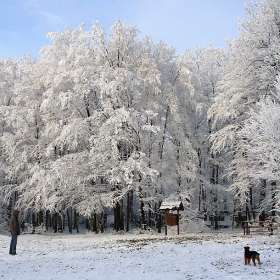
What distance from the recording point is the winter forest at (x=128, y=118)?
22391 millimetres

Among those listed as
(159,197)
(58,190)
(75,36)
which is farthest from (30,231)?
(75,36)

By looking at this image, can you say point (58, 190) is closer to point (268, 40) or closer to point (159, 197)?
point (159, 197)

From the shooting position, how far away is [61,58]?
26.5 metres

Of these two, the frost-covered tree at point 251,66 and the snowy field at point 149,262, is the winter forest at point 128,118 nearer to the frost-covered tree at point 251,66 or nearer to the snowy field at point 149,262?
the frost-covered tree at point 251,66

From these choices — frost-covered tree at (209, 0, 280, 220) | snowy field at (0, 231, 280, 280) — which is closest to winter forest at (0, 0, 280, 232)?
frost-covered tree at (209, 0, 280, 220)

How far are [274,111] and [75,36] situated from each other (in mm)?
17559

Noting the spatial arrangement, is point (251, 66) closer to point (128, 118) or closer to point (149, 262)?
point (128, 118)

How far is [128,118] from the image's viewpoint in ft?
73.7

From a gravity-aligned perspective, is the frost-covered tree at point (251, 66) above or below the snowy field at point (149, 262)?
above

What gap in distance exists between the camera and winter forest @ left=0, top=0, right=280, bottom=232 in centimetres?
2239

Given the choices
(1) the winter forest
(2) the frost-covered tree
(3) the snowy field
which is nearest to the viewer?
(3) the snowy field

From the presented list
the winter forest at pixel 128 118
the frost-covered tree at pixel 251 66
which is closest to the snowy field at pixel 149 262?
the winter forest at pixel 128 118

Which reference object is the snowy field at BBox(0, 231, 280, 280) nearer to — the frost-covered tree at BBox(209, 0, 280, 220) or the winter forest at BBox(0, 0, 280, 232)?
the winter forest at BBox(0, 0, 280, 232)

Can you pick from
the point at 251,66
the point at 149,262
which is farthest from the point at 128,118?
the point at 149,262
